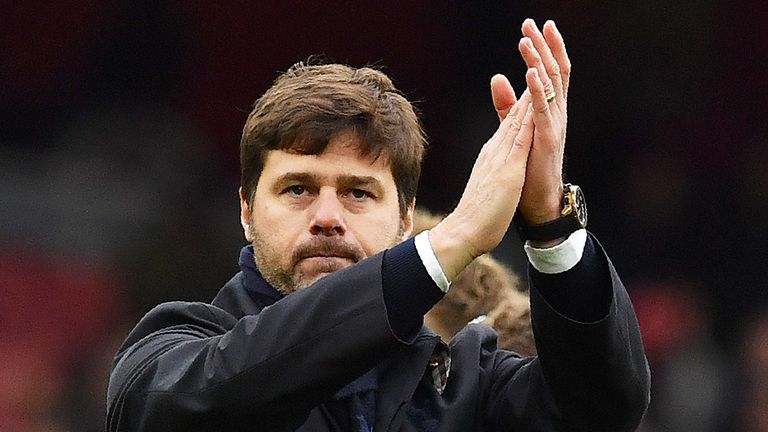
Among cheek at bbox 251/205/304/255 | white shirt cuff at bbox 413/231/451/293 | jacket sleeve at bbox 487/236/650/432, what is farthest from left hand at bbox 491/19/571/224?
cheek at bbox 251/205/304/255

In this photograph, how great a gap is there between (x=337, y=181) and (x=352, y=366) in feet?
1.21

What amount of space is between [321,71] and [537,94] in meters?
0.47

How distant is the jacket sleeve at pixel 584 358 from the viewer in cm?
211

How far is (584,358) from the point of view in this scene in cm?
211

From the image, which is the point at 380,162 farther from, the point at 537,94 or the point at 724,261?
the point at 724,261

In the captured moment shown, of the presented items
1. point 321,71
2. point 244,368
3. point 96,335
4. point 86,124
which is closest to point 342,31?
point 86,124

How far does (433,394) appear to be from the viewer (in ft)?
7.29

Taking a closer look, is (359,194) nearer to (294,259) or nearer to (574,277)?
(294,259)

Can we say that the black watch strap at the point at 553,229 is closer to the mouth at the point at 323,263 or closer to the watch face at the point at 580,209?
the watch face at the point at 580,209

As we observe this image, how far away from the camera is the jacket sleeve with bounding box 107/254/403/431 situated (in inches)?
75.5

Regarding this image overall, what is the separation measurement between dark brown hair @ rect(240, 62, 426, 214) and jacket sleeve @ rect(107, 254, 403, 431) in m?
0.33

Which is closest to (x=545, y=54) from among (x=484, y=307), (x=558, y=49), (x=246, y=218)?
(x=558, y=49)

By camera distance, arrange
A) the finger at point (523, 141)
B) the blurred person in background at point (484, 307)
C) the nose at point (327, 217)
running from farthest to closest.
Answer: the blurred person in background at point (484, 307), the nose at point (327, 217), the finger at point (523, 141)

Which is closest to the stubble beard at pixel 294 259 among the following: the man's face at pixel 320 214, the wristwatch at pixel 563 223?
the man's face at pixel 320 214
